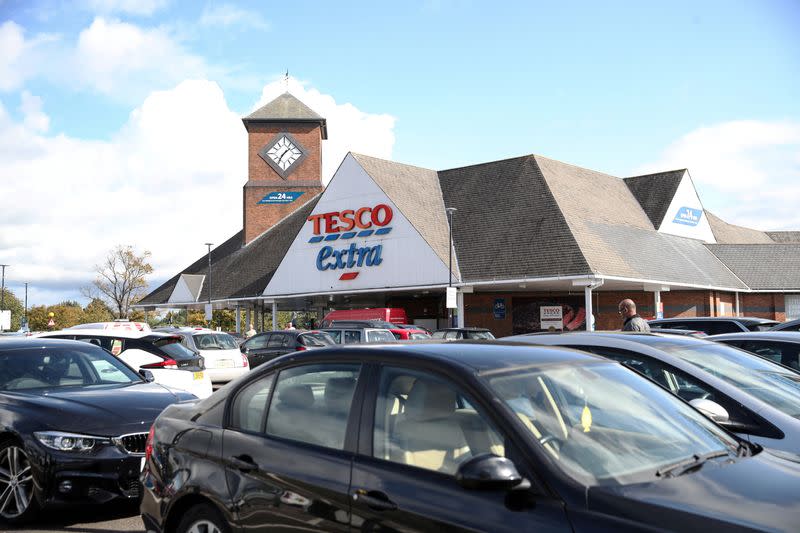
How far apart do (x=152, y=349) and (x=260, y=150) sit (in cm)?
4531

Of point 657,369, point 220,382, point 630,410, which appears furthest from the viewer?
point 220,382

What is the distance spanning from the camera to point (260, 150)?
55.7 metres

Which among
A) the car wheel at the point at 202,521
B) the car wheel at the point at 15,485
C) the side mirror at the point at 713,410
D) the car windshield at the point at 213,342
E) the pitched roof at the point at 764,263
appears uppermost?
the pitched roof at the point at 764,263

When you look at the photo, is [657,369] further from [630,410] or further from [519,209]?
[519,209]

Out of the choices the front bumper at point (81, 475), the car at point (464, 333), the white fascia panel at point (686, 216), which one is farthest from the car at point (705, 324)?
the white fascia panel at point (686, 216)

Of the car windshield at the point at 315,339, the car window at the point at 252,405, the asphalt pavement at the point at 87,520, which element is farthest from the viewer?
the car windshield at the point at 315,339

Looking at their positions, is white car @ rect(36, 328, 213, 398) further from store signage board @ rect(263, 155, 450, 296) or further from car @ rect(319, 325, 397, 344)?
store signage board @ rect(263, 155, 450, 296)

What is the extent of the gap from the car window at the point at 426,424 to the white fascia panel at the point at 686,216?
1598 inches

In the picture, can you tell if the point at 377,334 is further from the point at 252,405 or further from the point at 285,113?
the point at 285,113

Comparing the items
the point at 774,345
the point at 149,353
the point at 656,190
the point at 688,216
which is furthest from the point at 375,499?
the point at 688,216

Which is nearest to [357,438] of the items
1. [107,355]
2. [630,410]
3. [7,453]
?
[630,410]

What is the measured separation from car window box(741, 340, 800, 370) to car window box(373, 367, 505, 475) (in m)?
5.33

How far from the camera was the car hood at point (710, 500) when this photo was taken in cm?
266

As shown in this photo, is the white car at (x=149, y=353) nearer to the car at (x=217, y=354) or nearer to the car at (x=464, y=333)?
the car at (x=217, y=354)
